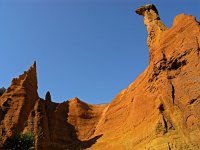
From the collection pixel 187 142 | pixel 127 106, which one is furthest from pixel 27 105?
pixel 187 142

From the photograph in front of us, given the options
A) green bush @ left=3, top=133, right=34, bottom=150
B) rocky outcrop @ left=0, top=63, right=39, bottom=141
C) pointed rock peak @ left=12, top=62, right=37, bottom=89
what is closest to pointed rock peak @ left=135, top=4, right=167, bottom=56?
pointed rock peak @ left=12, top=62, right=37, bottom=89

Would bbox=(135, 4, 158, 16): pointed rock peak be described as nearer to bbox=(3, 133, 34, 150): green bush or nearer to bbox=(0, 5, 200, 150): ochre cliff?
bbox=(0, 5, 200, 150): ochre cliff

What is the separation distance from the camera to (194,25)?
46625mm

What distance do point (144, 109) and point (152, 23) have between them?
1637cm

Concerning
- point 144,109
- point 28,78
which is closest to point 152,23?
point 144,109

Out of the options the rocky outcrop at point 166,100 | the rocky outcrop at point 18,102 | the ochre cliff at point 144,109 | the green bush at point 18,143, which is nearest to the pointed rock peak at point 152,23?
the ochre cliff at point 144,109

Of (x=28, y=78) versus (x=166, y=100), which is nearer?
(x=166, y=100)

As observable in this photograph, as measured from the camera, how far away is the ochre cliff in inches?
1597

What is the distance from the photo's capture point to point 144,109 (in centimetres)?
4784

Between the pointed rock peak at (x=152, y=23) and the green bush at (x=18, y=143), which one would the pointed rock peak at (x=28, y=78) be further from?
the green bush at (x=18, y=143)

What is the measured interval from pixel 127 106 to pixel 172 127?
16153mm

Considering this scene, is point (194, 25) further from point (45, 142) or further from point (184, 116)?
point (45, 142)

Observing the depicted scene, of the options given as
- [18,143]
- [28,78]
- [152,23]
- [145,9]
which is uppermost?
[145,9]

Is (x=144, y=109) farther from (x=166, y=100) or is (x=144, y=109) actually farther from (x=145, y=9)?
(x=145, y=9)
